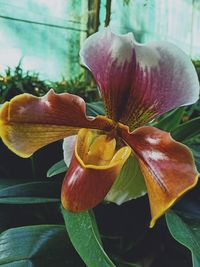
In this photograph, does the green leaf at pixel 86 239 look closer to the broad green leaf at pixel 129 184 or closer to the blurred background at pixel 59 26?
the broad green leaf at pixel 129 184

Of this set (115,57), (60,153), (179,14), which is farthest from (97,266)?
(179,14)

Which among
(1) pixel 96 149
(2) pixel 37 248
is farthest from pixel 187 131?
(2) pixel 37 248

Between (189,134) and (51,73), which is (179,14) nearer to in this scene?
(51,73)

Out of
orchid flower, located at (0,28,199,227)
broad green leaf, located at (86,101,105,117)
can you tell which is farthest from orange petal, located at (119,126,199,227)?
broad green leaf, located at (86,101,105,117)

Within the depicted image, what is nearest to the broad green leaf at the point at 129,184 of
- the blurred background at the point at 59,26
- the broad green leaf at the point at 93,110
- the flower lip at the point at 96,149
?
the flower lip at the point at 96,149

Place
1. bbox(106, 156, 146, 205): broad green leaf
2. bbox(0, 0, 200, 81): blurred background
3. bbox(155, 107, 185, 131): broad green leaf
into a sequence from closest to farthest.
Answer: bbox(106, 156, 146, 205): broad green leaf, bbox(155, 107, 185, 131): broad green leaf, bbox(0, 0, 200, 81): blurred background

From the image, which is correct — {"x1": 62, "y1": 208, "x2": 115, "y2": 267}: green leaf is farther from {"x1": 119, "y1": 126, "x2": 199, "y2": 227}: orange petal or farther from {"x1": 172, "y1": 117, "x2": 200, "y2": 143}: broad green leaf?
{"x1": 172, "y1": 117, "x2": 200, "y2": 143}: broad green leaf
